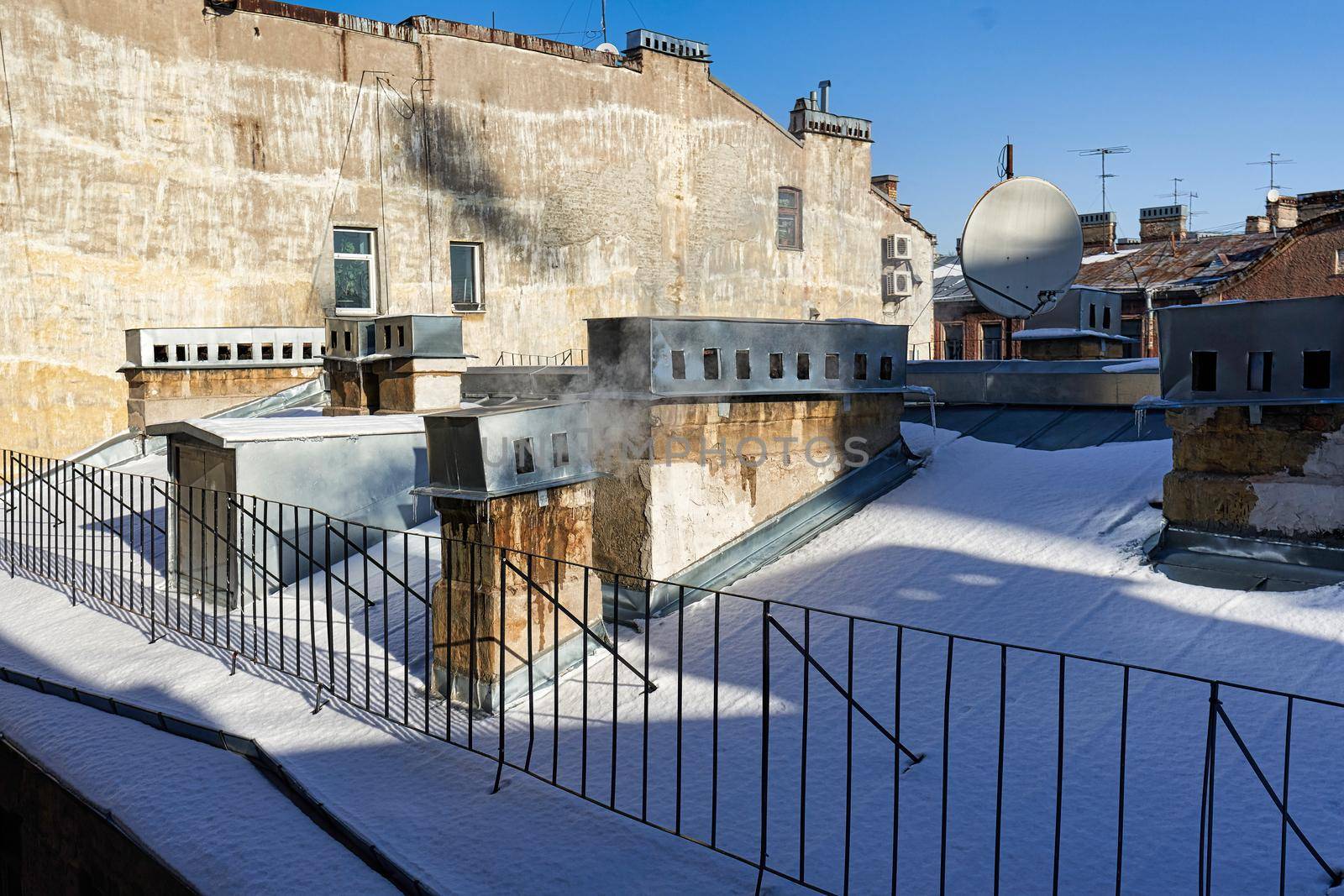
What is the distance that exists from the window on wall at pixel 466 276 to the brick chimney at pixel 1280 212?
26410 mm

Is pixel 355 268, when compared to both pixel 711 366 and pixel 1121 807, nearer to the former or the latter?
pixel 711 366

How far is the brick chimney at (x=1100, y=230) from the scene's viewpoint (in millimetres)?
35594

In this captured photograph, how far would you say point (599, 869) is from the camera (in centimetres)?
501

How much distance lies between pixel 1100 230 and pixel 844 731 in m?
33.5

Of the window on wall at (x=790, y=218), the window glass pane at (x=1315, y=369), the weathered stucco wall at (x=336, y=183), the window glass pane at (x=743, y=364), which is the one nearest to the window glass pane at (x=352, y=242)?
the weathered stucco wall at (x=336, y=183)

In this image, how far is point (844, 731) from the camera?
596cm

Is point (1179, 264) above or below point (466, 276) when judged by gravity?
above

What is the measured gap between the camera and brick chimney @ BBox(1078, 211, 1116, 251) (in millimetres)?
35594

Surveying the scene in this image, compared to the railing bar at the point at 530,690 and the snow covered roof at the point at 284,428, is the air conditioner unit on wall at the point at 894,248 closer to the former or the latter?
the snow covered roof at the point at 284,428

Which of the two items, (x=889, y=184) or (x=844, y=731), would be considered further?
(x=889, y=184)

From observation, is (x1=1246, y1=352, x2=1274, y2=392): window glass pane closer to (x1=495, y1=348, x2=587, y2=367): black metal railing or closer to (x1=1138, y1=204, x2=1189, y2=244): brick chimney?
(x1=495, y1=348, x2=587, y2=367): black metal railing

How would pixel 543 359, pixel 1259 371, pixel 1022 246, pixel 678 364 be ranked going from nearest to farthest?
1. pixel 1259 371
2. pixel 678 364
3. pixel 1022 246
4. pixel 543 359

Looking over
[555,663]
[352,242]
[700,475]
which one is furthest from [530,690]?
[352,242]

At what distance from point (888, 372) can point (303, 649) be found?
5226mm
